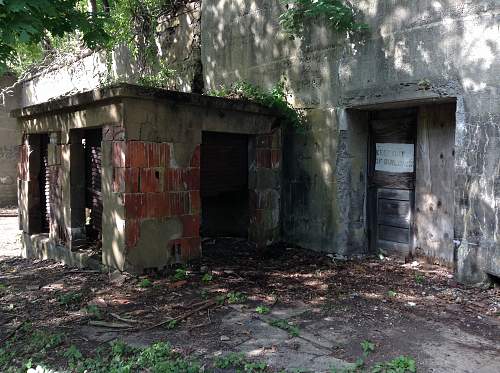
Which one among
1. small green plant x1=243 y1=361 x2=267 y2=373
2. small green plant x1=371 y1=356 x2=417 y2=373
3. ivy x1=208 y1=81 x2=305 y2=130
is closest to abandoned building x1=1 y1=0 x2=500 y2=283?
ivy x1=208 y1=81 x2=305 y2=130

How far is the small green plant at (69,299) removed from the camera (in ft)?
14.9

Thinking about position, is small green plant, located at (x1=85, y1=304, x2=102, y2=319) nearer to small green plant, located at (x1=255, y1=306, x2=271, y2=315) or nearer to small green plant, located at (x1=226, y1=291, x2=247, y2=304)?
small green plant, located at (x1=226, y1=291, x2=247, y2=304)

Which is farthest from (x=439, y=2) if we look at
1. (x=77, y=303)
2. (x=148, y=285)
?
(x=77, y=303)

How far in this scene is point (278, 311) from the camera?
4184 mm

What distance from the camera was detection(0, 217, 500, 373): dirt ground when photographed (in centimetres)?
334

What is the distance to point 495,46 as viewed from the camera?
4312 mm

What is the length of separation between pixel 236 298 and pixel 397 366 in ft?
5.83

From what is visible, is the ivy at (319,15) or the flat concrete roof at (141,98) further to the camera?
the ivy at (319,15)

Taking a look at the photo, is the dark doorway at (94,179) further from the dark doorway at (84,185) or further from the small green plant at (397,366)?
the small green plant at (397,366)

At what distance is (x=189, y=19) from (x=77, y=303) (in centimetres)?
608

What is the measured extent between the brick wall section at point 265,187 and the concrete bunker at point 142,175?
0.04ft

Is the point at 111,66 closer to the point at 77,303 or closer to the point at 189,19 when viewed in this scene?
the point at 189,19

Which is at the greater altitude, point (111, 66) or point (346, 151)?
point (111, 66)

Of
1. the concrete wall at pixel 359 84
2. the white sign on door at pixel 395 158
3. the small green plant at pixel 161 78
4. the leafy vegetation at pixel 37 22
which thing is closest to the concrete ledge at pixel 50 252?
the leafy vegetation at pixel 37 22
